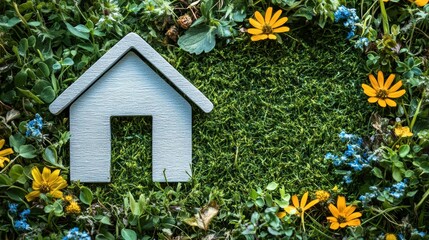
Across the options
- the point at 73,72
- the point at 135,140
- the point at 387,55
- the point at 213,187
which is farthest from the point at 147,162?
the point at 387,55

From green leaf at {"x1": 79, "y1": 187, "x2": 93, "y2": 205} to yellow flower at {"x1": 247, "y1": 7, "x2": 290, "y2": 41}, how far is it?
54 cm

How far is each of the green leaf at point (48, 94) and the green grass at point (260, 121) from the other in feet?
0.55

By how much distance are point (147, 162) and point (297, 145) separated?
37 centimetres

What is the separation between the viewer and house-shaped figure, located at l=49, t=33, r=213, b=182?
151cm

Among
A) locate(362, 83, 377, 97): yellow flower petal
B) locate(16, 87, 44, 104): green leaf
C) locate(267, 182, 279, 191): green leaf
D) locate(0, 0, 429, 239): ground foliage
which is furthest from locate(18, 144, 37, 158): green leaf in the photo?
locate(362, 83, 377, 97): yellow flower petal

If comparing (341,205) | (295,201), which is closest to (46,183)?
(295,201)

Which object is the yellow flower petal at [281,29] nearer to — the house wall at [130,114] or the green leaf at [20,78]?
the house wall at [130,114]

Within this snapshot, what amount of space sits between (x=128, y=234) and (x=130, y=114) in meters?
0.29

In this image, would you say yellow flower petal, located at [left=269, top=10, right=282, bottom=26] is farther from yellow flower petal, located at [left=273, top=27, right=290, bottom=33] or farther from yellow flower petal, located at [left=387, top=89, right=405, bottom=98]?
yellow flower petal, located at [left=387, top=89, right=405, bottom=98]

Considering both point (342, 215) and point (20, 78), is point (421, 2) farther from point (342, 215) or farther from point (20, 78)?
point (20, 78)

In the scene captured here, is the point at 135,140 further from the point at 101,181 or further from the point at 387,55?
the point at 387,55

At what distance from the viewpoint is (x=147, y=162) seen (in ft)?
5.00

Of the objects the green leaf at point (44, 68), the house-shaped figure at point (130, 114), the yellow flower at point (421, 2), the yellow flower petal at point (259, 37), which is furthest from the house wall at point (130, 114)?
the yellow flower at point (421, 2)

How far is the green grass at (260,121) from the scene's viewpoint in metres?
1.52
